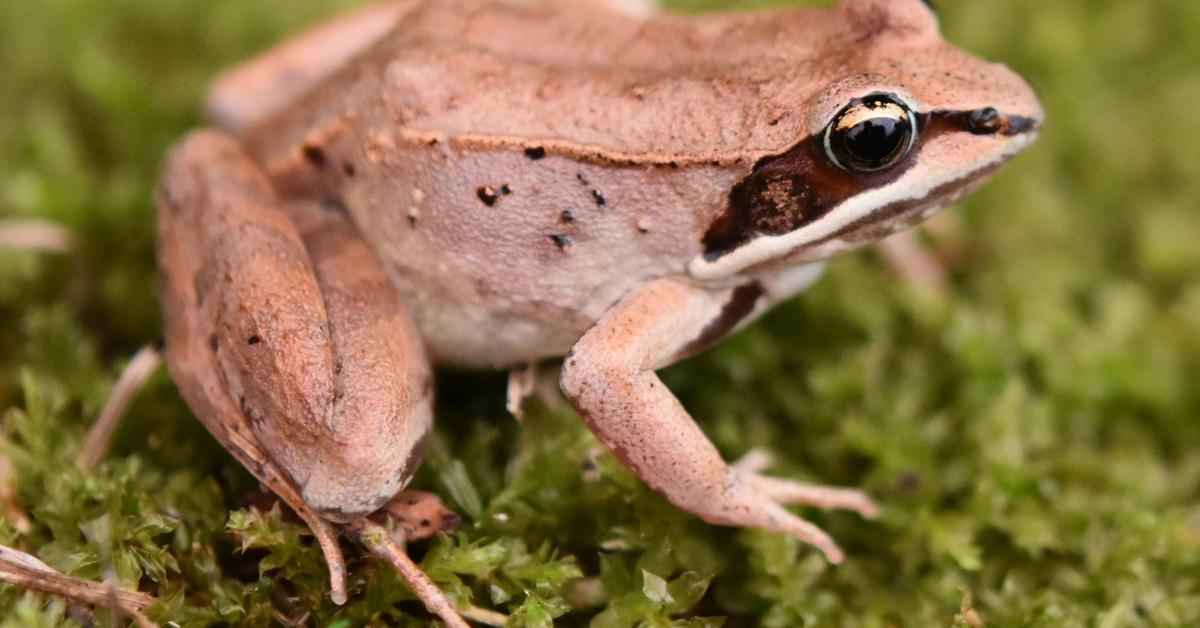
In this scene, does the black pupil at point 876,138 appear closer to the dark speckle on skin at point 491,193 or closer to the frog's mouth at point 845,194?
the frog's mouth at point 845,194

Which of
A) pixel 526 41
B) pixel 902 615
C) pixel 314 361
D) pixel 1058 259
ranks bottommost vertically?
pixel 902 615

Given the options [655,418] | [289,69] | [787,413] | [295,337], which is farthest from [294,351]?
[787,413]

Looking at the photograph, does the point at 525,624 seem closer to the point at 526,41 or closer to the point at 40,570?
the point at 40,570

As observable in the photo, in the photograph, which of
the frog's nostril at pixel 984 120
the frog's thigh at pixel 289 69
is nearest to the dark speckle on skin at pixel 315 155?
the frog's thigh at pixel 289 69

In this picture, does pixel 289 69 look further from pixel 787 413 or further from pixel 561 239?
pixel 787 413

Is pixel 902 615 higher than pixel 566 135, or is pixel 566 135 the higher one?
pixel 566 135

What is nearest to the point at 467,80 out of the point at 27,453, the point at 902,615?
the point at 27,453
